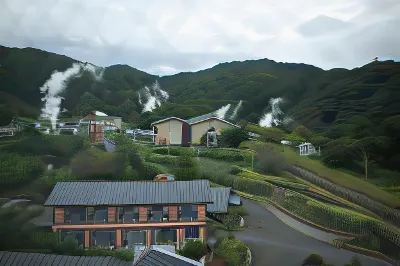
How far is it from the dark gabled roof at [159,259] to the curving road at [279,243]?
85.0 inches

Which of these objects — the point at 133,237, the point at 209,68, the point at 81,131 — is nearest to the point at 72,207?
the point at 133,237

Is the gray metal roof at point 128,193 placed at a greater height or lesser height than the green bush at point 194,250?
greater

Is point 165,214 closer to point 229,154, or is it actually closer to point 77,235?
point 77,235

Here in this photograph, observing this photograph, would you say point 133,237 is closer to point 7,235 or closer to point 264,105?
point 7,235

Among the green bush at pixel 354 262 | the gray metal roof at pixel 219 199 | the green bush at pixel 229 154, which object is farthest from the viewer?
the green bush at pixel 229 154

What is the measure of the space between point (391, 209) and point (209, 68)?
172 inches

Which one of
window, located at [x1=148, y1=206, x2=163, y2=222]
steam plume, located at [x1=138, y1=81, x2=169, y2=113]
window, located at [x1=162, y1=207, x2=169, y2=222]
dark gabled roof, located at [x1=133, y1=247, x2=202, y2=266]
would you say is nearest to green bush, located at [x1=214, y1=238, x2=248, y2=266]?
window, located at [x1=162, y1=207, x2=169, y2=222]

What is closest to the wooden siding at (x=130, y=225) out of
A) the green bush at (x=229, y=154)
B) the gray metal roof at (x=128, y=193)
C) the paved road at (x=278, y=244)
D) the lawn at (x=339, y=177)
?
the gray metal roof at (x=128, y=193)

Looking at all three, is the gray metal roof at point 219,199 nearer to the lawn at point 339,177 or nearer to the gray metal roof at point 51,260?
the lawn at point 339,177

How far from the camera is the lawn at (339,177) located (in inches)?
384

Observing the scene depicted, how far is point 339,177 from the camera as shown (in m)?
10.0

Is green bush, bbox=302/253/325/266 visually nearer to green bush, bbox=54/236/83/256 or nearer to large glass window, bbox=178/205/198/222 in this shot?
large glass window, bbox=178/205/198/222

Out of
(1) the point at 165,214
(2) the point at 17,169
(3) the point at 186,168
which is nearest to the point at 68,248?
(1) the point at 165,214

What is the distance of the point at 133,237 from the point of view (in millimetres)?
9055
